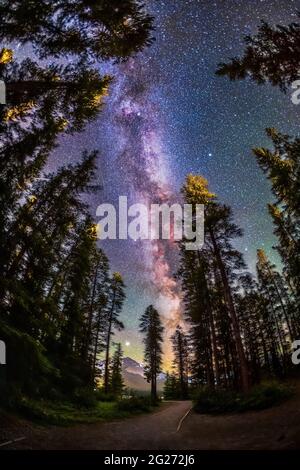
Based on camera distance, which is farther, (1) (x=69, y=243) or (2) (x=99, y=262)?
(2) (x=99, y=262)

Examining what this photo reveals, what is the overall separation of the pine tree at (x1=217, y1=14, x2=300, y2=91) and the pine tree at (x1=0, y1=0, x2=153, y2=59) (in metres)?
3.42

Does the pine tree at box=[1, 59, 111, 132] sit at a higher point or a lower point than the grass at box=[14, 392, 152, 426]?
higher

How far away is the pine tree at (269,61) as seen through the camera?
934 cm

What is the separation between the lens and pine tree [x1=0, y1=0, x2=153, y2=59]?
8117 millimetres

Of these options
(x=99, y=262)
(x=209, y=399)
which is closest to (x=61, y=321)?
(x=209, y=399)

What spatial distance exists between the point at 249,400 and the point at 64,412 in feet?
30.1

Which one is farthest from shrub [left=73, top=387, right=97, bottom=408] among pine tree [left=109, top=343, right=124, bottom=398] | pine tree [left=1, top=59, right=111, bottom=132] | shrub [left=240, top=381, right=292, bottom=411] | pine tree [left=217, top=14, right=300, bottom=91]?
pine tree [left=109, top=343, right=124, bottom=398]

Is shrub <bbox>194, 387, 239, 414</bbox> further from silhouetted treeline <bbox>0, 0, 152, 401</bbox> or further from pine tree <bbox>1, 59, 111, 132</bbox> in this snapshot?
pine tree <bbox>1, 59, 111, 132</bbox>

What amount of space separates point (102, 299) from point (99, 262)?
4109 mm

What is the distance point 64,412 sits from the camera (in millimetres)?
13594

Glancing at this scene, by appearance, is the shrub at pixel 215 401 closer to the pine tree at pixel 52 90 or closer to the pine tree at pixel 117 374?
the pine tree at pixel 52 90

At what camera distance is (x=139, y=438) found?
943 cm

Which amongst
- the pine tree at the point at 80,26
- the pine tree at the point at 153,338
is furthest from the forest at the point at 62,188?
the pine tree at the point at 153,338

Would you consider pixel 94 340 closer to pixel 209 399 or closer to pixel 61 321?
pixel 209 399
